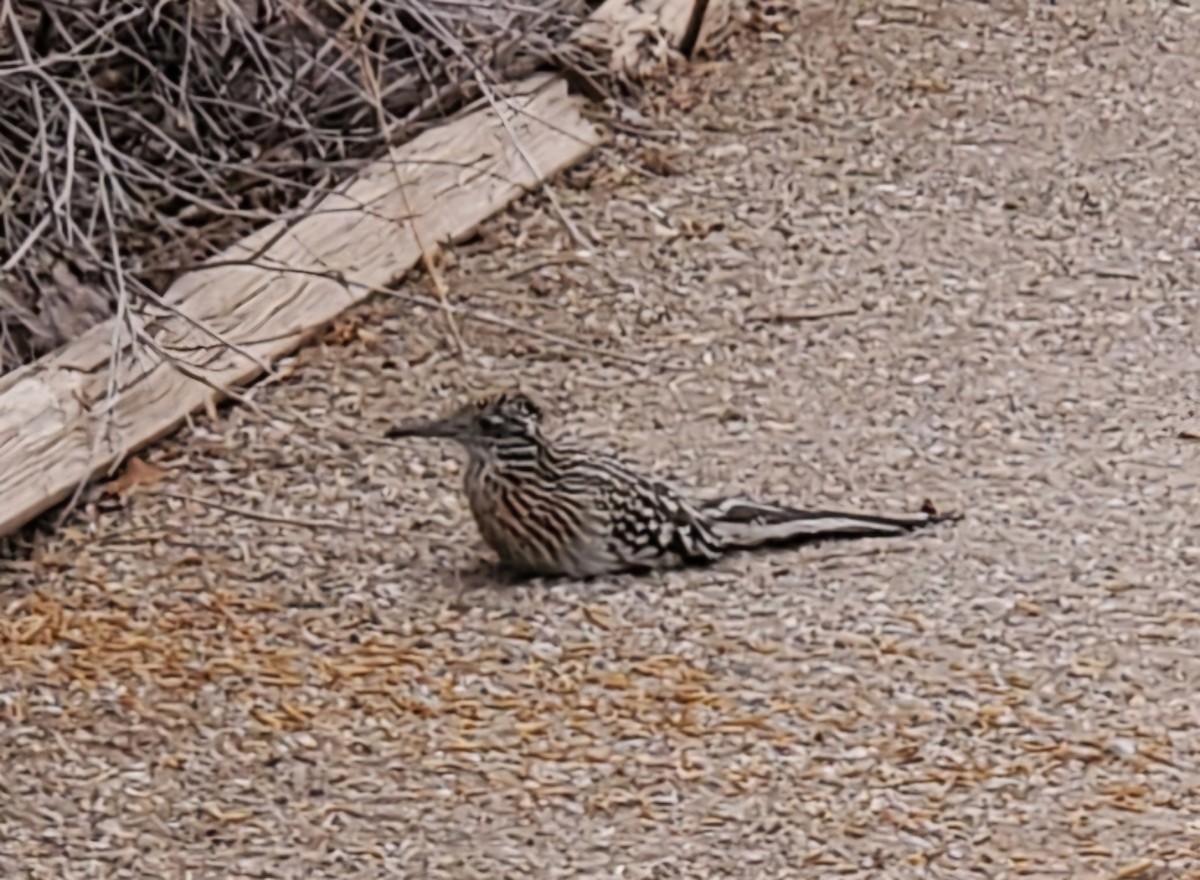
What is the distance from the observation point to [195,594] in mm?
5930

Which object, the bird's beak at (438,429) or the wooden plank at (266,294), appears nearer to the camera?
the bird's beak at (438,429)

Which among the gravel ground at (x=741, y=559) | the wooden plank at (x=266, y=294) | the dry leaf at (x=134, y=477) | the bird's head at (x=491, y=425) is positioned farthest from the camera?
the dry leaf at (x=134, y=477)

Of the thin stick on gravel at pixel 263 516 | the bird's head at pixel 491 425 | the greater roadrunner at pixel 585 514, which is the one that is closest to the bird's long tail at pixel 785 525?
the greater roadrunner at pixel 585 514

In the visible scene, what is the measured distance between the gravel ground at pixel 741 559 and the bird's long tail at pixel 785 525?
56mm

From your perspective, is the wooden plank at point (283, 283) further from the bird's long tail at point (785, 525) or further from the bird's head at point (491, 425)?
the bird's long tail at point (785, 525)

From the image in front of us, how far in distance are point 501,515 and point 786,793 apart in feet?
4.15

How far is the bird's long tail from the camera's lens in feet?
19.3

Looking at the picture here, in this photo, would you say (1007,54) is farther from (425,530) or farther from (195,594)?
(195,594)

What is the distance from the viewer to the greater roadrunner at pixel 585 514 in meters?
5.77

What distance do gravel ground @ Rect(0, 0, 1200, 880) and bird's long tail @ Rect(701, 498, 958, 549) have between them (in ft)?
0.18

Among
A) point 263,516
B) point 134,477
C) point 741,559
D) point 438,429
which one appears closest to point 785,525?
point 741,559

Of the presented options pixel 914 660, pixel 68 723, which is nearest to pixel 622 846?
pixel 914 660

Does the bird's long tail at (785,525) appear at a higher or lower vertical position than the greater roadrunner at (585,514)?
lower

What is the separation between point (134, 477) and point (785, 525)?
187cm
